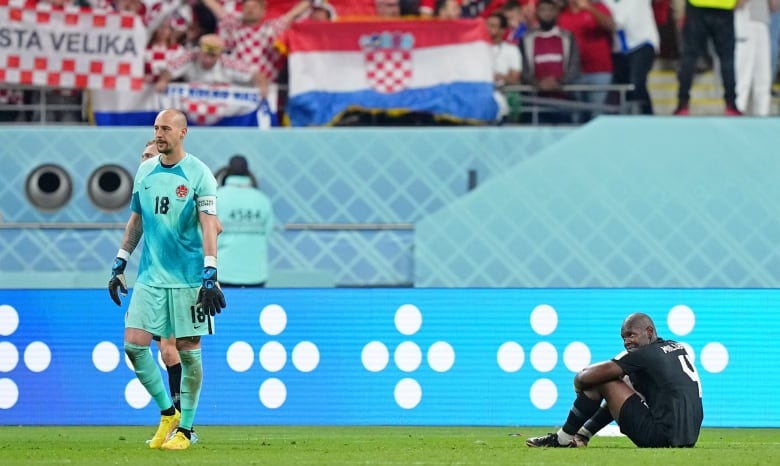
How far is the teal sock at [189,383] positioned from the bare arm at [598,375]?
2.31 meters

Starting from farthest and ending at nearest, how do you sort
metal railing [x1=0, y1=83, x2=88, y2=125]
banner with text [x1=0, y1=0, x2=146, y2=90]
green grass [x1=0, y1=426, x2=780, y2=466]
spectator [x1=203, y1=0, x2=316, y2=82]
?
metal railing [x1=0, y1=83, x2=88, y2=125], spectator [x1=203, y1=0, x2=316, y2=82], banner with text [x1=0, y1=0, x2=146, y2=90], green grass [x1=0, y1=426, x2=780, y2=466]

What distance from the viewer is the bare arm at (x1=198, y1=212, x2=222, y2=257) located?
988 cm

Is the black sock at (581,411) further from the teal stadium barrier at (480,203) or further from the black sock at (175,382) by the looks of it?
the teal stadium barrier at (480,203)

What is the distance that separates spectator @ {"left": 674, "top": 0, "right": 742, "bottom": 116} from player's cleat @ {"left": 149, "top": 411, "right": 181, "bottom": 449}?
29.6 feet

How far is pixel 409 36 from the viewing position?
58.4ft

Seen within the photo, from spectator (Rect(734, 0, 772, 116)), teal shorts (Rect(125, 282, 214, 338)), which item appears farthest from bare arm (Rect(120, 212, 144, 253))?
spectator (Rect(734, 0, 772, 116))

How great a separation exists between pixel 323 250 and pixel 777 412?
236 inches

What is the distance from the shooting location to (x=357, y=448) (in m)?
10.4

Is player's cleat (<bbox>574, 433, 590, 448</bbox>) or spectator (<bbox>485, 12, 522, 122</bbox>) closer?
player's cleat (<bbox>574, 433, 590, 448</bbox>)

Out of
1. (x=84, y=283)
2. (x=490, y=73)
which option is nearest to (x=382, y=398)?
(x=84, y=283)

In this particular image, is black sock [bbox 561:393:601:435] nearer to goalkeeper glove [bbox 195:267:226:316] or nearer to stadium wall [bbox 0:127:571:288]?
goalkeeper glove [bbox 195:267:226:316]

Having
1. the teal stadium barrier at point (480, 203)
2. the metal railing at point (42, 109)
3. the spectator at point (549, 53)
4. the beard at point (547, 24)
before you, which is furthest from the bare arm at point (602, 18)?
the metal railing at point (42, 109)

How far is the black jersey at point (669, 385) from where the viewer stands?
33.0 ft

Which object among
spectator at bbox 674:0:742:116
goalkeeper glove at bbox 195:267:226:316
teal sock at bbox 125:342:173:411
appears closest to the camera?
goalkeeper glove at bbox 195:267:226:316
